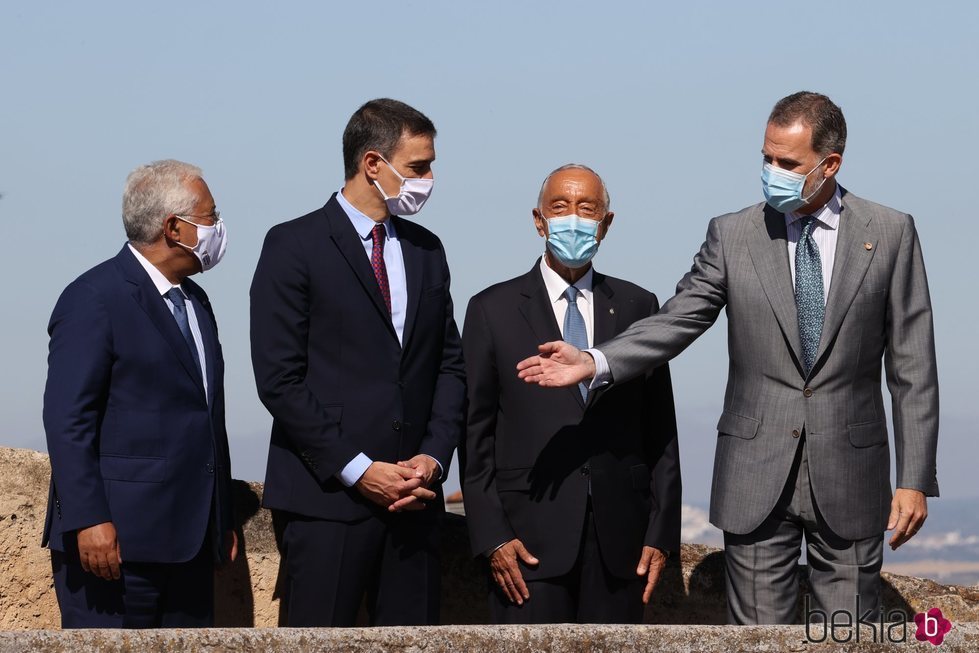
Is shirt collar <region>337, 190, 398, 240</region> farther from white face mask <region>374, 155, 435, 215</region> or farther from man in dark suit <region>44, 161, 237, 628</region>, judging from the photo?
man in dark suit <region>44, 161, 237, 628</region>

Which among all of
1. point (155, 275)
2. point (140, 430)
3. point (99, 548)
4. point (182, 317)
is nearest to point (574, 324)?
point (182, 317)

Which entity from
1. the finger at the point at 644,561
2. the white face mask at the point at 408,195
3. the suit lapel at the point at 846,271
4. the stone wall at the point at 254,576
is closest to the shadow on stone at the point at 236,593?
the stone wall at the point at 254,576

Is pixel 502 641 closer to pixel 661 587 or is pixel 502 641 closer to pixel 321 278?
pixel 321 278

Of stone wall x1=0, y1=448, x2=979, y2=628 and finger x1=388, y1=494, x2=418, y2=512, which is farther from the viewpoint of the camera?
stone wall x1=0, y1=448, x2=979, y2=628

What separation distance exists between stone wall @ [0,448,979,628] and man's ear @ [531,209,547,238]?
1436 millimetres

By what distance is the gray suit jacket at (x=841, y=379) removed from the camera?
5.49m

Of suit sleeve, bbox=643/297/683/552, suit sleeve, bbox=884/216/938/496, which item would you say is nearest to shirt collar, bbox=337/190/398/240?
suit sleeve, bbox=643/297/683/552

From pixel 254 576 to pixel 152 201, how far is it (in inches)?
70.8

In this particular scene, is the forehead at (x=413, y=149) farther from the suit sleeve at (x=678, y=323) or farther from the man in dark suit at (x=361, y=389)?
the suit sleeve at (x=678, y=323)

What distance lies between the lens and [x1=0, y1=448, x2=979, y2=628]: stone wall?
250 inches

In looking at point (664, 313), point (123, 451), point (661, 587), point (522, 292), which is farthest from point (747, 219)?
point (123, 451)

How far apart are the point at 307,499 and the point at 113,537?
730 mm

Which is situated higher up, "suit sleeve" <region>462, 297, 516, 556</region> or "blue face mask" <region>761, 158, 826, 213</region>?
"blue face mask" <region>761, 158, 826, 213</region>

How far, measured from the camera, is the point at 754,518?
18.0 feet
